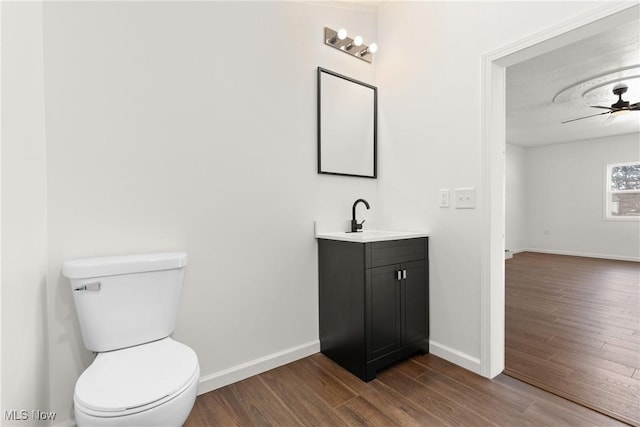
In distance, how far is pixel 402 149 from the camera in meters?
2.30

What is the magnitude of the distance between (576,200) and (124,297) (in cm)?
809

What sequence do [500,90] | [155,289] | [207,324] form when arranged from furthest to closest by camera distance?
[500,90] → [207,324] → [155,289]

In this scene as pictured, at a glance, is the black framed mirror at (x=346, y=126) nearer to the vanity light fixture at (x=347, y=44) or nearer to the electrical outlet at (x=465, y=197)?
the vanity light fixture at (x=347, y=44)

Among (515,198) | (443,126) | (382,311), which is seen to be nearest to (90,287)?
(382,311)

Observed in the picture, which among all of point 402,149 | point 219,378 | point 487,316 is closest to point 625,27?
point 402,149

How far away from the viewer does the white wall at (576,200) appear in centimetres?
572

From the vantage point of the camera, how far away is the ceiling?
262cm

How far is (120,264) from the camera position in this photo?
129cm

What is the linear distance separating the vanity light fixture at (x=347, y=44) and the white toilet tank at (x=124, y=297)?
1.83 metres

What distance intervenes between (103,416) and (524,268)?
589 centimetres

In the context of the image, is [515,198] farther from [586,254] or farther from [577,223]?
[586,254]

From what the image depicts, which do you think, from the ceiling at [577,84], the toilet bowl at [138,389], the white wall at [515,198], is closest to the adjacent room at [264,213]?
the toilet bowl at [138,389]

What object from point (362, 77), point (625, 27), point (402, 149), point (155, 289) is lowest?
point (155, 289)

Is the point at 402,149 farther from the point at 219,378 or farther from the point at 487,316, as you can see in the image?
the point at 219,378
